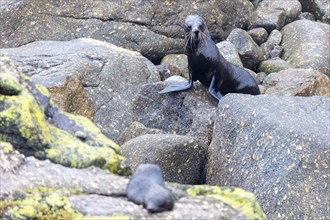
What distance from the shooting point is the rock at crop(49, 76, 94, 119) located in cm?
850

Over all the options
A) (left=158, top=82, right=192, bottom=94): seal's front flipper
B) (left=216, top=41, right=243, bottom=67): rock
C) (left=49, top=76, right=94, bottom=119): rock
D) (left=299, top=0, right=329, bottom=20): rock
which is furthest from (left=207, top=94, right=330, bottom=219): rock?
(left=299, top=0, right=329, bottom=20): rock

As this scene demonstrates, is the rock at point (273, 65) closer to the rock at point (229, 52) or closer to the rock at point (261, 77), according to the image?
the rock at point (261, 77)

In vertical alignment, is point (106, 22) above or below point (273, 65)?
above

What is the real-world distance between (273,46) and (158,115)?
5528 millimetres

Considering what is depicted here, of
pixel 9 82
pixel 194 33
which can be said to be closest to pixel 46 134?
pixel 9 82

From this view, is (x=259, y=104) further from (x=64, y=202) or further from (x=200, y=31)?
(x=64, y=202)

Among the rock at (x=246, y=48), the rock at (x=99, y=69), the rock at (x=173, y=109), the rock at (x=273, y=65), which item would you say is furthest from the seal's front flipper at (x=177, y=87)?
the rock at (x=273, y=65)

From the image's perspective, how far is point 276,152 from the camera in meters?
6.90

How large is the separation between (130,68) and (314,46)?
14.1 ft

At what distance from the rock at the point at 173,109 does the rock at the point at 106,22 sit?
12.4 ft

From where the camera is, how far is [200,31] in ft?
33.6

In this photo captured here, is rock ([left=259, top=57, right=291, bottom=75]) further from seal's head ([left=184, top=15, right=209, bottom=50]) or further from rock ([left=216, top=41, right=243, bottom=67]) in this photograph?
seal's head ([left=184, top=15, right=209, bottom=50])

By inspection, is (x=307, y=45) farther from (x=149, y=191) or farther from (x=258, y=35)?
(x=149, y=191)

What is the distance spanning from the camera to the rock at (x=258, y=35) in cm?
1470
